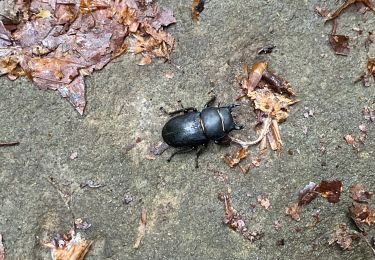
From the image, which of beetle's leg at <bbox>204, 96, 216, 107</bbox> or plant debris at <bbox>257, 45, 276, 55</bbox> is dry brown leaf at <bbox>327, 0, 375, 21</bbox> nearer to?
plant debris at <bbox>257, 45, 276, 55</bbox>

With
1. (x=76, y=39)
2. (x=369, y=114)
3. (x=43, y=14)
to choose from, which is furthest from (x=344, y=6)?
(x=43, y=14)

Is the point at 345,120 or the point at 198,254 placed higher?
the point at 345,120

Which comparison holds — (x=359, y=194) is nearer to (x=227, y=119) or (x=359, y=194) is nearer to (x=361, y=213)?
(x=361, y=213)

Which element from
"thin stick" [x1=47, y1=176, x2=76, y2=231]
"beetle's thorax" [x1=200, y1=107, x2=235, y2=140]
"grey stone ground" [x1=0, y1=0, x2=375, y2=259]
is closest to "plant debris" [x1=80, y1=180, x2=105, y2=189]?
"grey stone ground" [x1=0, y1=0, x2=375, y2=259]

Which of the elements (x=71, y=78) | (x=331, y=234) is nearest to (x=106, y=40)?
(x=71, y=78)

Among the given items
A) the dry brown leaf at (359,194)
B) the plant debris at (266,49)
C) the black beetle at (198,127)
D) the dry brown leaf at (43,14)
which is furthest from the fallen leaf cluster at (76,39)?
the dry brown leaf at (359,194)

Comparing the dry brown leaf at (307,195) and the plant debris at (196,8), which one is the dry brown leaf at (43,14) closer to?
the plant debris at (196,8)

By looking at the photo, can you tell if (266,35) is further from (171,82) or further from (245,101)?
(171,82)

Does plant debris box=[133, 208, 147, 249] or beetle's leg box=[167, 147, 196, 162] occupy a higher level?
beetle's leg box=[167, 147, 196, 162]
